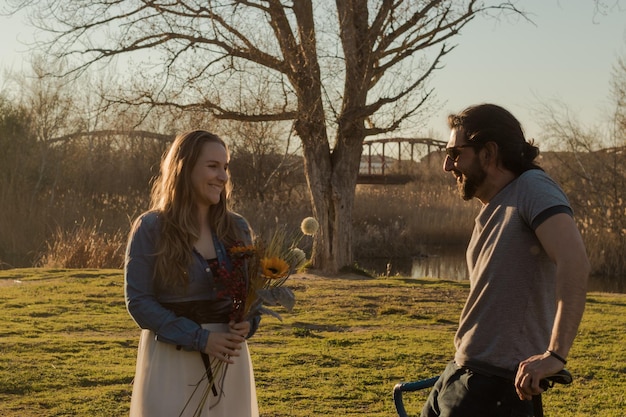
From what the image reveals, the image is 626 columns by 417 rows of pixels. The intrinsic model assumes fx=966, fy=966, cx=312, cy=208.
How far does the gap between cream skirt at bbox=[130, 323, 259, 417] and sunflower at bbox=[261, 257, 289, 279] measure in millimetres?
326

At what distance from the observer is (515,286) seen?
3100 millimetres

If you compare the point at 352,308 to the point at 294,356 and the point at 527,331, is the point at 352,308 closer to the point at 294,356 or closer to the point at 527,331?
the point at 294,356

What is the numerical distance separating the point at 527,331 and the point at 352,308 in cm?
1074

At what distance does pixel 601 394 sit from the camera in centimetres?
802

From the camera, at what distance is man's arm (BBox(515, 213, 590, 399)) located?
9.32 feet

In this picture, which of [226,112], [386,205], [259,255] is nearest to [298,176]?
[386,205]

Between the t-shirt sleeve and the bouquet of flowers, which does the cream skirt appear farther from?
the t-shirt sleeve

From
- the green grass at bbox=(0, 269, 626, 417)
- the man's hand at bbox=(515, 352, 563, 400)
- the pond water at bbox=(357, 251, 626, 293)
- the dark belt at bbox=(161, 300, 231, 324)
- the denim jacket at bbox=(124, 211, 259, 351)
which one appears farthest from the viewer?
the pond water at bbox=(357, 251, 626, 293)

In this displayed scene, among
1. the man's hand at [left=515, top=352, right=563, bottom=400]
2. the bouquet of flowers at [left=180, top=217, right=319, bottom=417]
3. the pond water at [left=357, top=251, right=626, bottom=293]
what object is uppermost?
the bouquet of flowers at [left=180, top=217, right=319, bottom=417]

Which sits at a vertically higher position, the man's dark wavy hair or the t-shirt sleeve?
the man's dark wavy hair

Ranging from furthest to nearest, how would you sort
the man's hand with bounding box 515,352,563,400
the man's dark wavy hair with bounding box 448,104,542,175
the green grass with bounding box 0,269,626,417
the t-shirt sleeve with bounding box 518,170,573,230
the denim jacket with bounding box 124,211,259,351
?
→ the green grass with bounding box 0,269,626,417
the denim jacket with bounding box 124,211,259,351
the man's dark wavy hair with bounding box 448,104,542,175
the t-shirt sleeve with bounding box 518,170,573,230
the man's hand with bounding box 515,352,563,400

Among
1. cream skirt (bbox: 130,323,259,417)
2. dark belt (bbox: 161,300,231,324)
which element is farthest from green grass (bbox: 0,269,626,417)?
dark belt (bbox: 161,300,231,324)

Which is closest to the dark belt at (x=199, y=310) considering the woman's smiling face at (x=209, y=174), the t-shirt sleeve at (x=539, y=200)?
the woman's smiling face at (x=209, y=174)

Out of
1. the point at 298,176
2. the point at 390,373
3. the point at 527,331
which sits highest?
the point at 298,176
